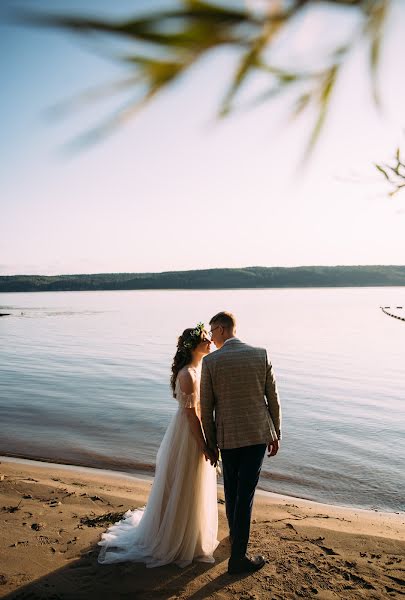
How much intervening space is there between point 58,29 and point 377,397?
16.4 m

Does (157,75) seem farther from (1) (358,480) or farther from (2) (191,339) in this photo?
(1) (358,480)

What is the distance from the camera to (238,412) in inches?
178

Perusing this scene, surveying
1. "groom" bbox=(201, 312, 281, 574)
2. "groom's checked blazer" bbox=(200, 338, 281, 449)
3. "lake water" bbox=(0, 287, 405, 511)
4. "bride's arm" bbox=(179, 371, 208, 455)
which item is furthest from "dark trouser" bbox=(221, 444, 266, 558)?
"lake water" bbox=(0, 287, 405, 511)

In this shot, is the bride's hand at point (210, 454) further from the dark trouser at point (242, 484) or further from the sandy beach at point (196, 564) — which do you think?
the sandy beach at point (196, 564)

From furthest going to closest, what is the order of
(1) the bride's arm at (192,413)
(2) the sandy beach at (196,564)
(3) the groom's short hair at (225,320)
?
(1) the bride's arm at (192,413)
(3) the groom's short hair at (225,320)
(2) the sandy beach at (196,564)

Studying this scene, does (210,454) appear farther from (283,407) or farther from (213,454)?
(283,407)

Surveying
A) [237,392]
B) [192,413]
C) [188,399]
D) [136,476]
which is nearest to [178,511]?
[192,413]

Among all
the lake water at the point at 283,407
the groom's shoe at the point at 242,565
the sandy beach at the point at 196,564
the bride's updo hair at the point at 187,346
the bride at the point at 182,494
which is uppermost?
the bride's updo hair at the point at 187,346

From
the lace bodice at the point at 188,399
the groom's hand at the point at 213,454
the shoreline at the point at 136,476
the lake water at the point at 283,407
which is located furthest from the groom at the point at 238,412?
the lake water at the point at 283,407

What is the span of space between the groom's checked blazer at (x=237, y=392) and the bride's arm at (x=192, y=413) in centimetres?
22

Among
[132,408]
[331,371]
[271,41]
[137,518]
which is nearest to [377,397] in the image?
[331,371]

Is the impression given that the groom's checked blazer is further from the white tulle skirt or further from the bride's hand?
the white tulle skirt

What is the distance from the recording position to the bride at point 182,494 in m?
4.81

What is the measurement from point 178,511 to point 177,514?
30 millimetres
